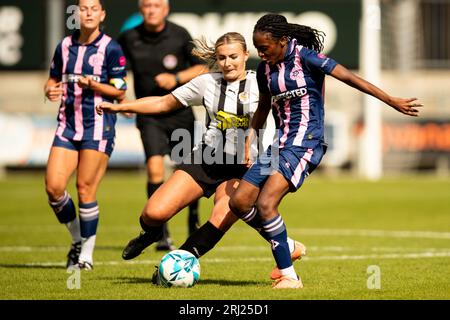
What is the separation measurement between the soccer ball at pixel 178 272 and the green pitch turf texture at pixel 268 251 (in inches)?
3.9

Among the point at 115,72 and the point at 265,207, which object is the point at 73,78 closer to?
the point at 115,72

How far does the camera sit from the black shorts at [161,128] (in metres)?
12.1

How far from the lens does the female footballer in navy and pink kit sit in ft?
32.9

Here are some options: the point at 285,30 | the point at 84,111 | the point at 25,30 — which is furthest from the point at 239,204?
the point at 25,30

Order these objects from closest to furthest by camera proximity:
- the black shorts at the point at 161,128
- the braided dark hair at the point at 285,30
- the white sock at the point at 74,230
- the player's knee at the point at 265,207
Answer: the player's knee at the point at 265,207, the braided dark hair at the point at 285,30, the white sock at the point at 74,230, the black shorts at the point at 161,128

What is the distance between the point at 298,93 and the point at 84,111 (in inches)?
102

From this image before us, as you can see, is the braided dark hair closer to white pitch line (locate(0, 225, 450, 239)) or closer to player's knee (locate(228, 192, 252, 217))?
player's knee (locate(228, 192, 252, 217))

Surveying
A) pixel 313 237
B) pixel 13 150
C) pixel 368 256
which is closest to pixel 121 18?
pixel 13 150

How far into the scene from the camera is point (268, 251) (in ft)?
39.5

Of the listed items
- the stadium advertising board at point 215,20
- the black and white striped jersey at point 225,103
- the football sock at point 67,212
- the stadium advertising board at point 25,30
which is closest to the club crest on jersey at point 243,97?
the black and white striped jersey at point 225,103

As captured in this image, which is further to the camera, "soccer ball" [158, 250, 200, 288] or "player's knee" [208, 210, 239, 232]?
"player's knee" [208, 210, 239, 232]

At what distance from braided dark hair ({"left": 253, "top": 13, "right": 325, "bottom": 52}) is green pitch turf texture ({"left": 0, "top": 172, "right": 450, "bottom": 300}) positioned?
1.99m

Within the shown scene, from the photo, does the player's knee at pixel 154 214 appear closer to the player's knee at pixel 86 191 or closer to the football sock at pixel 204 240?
the football sock at pixel 204 240

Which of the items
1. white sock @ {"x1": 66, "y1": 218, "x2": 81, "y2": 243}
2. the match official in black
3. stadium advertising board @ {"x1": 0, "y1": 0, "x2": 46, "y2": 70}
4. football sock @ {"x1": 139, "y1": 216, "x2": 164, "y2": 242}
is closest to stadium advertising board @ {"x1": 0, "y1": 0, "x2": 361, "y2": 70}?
stadium advertising board @ {"x1": 0, "y1": 0, "x2": 46, "y2": 70}
